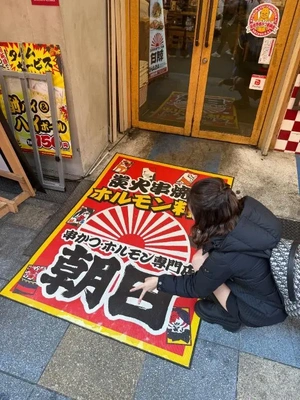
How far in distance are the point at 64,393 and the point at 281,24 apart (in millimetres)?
3168

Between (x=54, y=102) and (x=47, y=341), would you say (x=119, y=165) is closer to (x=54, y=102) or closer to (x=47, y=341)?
(x=54, y=102)

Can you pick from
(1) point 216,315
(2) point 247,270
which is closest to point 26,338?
(1) point 216,315

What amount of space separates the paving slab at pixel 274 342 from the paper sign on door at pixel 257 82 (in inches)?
88.5

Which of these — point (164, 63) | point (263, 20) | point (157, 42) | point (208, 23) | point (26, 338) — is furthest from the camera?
point (164, 63)

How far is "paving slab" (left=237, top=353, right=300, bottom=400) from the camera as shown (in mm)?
1379

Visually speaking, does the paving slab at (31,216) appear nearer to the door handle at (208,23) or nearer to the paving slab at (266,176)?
the paving slab at (266,176)

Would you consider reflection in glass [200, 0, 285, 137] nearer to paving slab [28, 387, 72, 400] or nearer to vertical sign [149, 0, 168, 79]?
vertical sign [149, 0, 168, 79]

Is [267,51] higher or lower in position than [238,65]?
higher

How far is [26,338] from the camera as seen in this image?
156cm

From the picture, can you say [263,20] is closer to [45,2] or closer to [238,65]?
[238,65]

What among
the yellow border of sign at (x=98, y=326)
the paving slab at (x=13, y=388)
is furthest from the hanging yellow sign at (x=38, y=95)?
the paving slab at (x=13, y=388)

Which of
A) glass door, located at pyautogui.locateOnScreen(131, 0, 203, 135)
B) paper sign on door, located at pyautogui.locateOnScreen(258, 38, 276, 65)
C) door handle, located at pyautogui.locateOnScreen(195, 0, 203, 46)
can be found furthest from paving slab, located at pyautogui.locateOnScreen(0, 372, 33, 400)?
paper sign on door, located at pyautogui.locateOnScreen(258, 38, 276, 65)

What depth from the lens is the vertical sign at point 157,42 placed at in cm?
286

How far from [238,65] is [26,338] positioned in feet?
9.72
